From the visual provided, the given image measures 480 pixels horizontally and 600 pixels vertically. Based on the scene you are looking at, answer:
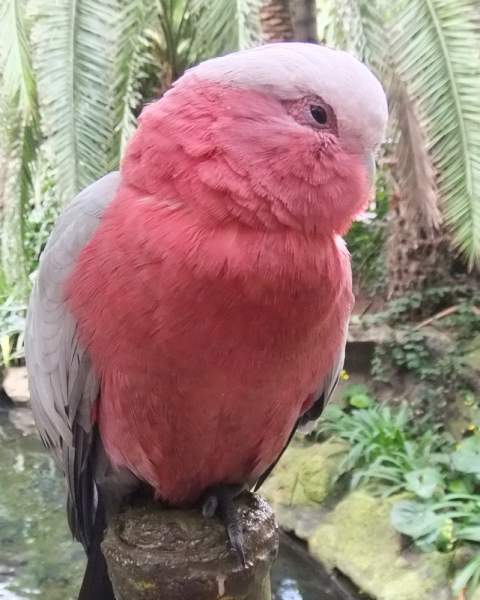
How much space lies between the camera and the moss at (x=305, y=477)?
4062 millimetres

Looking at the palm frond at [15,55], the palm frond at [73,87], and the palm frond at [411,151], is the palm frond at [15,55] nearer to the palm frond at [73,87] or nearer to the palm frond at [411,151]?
the palm frond at [73,87]

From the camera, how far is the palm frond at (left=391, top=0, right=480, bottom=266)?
2.67m

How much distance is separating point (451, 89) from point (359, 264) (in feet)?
9.18

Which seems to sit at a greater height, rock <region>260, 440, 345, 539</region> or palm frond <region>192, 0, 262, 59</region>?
palm frond <region>192, 0, 262, 59</region>

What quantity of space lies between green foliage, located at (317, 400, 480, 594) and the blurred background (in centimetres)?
1

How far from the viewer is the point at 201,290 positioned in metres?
1.22

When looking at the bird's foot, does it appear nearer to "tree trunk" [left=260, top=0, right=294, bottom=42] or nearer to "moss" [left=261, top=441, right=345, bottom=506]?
"moss" [left=261, top=441, right=345, bottom=506]

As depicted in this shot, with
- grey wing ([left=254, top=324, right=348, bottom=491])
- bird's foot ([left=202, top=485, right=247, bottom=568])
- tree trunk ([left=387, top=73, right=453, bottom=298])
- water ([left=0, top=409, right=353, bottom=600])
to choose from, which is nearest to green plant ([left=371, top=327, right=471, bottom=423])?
tree trunk ([left=387, top=73, right=453, bottom=298])

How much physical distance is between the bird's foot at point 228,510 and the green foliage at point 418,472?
1.90 metres

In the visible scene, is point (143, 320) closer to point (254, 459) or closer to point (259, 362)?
point (259, 362)

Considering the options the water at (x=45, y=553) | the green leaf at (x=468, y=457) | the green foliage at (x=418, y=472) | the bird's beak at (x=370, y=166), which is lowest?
the water at (x=45, y=553)

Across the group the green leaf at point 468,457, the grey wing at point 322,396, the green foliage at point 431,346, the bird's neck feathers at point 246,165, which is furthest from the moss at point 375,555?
the bird's neck feathers at point 246,165

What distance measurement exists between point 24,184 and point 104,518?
6.97 feet

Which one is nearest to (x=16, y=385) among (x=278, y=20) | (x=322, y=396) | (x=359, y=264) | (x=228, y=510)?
(x=359, y=264)
